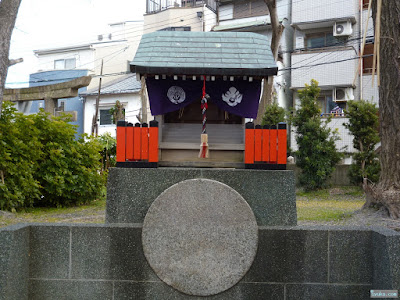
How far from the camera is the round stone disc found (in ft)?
17.2

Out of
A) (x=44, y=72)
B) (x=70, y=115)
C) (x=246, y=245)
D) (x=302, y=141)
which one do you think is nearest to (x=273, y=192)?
(x=246, y=245)

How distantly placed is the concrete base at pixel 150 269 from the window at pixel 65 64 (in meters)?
30.9

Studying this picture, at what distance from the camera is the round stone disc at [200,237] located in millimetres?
5230

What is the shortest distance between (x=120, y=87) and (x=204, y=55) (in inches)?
1015

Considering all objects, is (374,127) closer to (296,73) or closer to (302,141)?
(302,141)

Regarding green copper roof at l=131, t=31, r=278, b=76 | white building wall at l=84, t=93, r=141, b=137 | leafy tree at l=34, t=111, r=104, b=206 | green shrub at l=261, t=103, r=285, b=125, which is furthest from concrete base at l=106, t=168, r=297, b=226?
white building wall at l=84, t=93, r=141, b=137

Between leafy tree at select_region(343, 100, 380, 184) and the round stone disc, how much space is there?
12.8 m

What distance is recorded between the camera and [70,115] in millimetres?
13508

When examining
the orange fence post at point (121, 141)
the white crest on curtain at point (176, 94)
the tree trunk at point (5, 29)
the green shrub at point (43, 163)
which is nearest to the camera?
the orange fence post at point (121, 141)

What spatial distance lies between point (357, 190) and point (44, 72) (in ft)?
88.7

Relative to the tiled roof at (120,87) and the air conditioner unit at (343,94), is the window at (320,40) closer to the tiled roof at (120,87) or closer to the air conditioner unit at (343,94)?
the air conditioner unit at (343,94)

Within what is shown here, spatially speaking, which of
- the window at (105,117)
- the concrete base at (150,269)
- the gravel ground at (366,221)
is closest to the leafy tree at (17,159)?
the concrete base at (150,269)

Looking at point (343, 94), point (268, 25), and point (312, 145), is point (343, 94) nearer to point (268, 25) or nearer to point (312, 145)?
point (268, 25)

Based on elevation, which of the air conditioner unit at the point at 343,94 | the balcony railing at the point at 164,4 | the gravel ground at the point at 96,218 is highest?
the balcony railing at the point at 164,4
